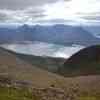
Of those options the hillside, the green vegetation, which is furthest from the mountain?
the green vegetation

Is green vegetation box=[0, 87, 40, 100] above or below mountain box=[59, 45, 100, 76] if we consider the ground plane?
below

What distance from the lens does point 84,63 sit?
2.53 meters

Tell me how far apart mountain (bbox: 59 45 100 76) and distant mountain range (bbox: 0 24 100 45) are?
0.09m

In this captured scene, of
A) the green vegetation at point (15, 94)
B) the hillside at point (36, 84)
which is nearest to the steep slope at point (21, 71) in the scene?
the hillside at point (36, 84)

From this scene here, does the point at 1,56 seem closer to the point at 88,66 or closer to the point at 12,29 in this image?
the point at 12,29

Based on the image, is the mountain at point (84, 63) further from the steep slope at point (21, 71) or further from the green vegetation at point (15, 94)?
the green vegetation at point (15, 94)

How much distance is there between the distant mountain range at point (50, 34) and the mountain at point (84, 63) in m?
0.09

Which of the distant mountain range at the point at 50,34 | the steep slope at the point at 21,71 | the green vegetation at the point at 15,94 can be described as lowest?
the green vegetation at the point at 15,94

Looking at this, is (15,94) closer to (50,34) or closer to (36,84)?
(36,84)

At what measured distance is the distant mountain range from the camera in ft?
8.44

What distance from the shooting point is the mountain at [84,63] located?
251cm

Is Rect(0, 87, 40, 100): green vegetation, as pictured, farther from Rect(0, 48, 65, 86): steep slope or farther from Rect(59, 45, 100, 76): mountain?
Rect(59, 45, 100, 76): mountain

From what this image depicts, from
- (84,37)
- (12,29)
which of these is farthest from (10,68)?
(84,37)

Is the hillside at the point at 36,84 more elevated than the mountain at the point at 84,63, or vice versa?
the mountain at the point at 84,63
